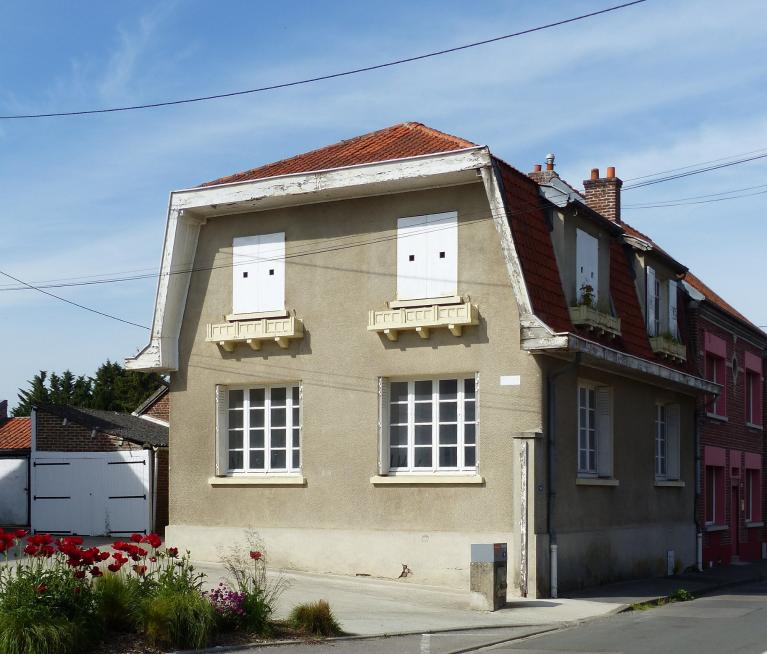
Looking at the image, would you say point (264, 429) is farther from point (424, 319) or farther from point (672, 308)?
point (672, 308)

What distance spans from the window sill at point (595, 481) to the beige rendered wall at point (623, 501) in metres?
0.10

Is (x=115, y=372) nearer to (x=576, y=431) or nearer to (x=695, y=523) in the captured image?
(x=695, y=523)

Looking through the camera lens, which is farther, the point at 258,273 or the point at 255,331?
the point at 258,273

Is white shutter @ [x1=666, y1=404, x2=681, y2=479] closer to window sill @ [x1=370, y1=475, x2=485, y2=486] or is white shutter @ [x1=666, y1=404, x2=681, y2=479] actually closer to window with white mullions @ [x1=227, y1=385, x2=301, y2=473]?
window sill @ [x1=370, y1=475, x2=485, y2=486]

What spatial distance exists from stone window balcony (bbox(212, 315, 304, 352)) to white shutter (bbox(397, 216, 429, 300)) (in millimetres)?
2093

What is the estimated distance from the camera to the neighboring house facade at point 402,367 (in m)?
18.7

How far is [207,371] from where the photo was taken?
21.5 metres

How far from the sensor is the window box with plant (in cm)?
2012

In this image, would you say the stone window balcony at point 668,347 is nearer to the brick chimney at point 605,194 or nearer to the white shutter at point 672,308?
the white shutter at point 672,308

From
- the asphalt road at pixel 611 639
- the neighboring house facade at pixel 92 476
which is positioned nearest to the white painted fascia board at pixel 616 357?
the asphalt road at pixel 611 639

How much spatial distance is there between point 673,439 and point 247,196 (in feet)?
37.2

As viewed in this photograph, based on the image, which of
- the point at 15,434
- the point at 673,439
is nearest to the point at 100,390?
the point at 15,434

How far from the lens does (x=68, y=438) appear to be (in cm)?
2758

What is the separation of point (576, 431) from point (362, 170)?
5760mm
